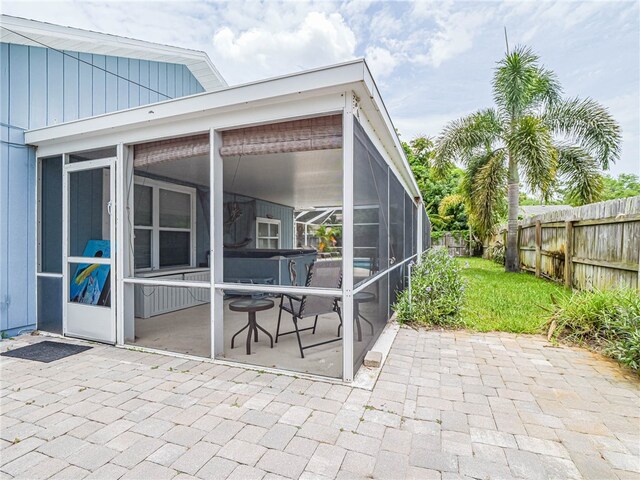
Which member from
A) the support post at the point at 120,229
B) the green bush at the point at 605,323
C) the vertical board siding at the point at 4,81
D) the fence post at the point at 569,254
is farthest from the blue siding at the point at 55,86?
the fence post at the point at 569,254

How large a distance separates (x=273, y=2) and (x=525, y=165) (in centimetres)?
725

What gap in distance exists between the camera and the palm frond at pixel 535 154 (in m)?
8.70

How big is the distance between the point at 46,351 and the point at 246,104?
3412mm

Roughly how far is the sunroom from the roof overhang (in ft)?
0.04

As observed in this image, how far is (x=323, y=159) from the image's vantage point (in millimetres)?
5387

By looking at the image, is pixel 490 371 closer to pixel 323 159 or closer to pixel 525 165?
pixel 323 159

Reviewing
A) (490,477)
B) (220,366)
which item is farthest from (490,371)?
(220,366)

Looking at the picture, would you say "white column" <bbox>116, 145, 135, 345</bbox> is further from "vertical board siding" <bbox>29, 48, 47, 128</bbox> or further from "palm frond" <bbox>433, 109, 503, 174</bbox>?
"palm frond" <bbox>433, 109, 503, 174</bbox>

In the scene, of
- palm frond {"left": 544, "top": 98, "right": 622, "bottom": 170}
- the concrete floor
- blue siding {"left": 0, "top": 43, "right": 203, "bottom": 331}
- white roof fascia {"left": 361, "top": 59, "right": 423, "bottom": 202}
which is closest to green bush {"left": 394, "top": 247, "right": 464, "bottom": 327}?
the concrete floor

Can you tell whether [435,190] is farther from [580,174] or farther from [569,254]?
[569,254]

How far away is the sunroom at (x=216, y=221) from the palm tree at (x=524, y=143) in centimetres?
493

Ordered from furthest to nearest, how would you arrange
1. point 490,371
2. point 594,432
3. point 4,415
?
point 490,371 < point 4,415 < point 594,432

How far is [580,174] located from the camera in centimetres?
941

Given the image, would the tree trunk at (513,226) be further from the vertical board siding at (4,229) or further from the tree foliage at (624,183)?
the tree foliage at (624,183)
